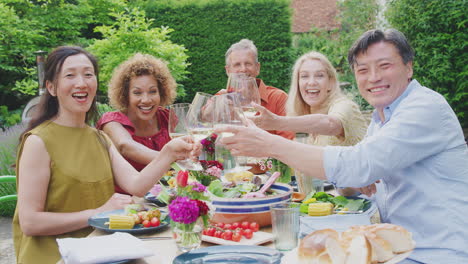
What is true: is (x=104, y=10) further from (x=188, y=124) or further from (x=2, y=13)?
(x=188, y=124)

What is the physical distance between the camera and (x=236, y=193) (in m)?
2.05

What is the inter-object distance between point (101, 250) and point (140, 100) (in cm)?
238

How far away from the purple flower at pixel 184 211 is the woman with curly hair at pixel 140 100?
2.10 metres

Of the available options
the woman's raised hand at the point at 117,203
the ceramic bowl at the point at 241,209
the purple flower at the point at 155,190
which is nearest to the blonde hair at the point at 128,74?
the purple flower at the point at 155,190

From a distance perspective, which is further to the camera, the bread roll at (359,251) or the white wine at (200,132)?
the white wine at (200,132)

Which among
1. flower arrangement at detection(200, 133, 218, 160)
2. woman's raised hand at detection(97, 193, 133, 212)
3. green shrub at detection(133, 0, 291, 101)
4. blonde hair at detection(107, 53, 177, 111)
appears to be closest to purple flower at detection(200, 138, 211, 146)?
flower arrangement at detection(200, 133, 218, 160)

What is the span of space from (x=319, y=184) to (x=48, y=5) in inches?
379

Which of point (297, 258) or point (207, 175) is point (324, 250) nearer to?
point (297, 258)

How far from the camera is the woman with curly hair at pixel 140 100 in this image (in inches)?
149

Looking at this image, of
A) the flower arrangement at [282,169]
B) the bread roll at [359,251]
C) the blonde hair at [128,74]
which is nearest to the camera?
the bread roll at [359,251]

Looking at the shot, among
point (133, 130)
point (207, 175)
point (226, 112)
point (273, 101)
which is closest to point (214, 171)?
point (207, 175)

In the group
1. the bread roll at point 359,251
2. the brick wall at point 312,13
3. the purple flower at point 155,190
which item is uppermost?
the brick wall at point 312,13

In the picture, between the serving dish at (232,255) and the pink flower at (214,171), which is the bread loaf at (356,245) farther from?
the pink flower at (214,171)

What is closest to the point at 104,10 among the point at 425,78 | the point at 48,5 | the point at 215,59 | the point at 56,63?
the point at 48,5
